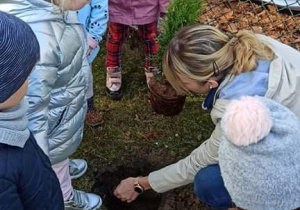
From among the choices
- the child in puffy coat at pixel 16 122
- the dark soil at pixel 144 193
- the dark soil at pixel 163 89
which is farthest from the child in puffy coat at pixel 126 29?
the child in puffy coat at pixel 16 122

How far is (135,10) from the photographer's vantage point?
3.60m

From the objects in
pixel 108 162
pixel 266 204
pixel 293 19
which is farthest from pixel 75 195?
pixel 293 19

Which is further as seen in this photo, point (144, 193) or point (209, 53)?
point (144, 193)

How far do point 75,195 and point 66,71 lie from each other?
0.80 metres

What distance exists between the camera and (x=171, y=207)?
3111 millimetres

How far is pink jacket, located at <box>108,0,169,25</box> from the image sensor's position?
11.8 ft

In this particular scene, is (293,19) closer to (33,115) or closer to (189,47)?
(189,47)

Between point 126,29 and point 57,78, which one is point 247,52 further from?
point 126,29

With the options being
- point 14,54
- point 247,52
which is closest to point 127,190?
point 247,52

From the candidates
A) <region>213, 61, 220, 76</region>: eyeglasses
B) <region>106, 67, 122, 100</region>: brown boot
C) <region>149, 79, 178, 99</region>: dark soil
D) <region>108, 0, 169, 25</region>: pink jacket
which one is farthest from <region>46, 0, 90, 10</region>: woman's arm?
<region>106, 67, 122, 100</region>: brown boot

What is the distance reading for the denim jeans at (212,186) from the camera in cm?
267

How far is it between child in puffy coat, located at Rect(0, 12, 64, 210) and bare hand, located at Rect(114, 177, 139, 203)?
1.01 meters

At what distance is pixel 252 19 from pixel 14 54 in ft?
10.6

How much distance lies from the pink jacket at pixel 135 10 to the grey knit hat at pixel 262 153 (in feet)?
5.51
